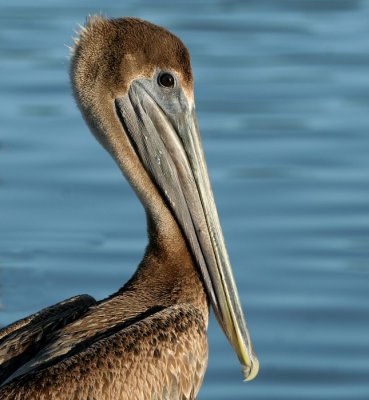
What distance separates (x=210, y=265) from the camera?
721 centimetres

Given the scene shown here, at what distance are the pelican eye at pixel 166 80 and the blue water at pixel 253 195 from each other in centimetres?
253

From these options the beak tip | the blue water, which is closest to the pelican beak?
the beak tip

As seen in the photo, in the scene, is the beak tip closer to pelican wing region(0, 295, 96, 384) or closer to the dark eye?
pelican wing region(0, 295, 96, 384)

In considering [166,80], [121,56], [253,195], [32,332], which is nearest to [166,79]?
[166,80]

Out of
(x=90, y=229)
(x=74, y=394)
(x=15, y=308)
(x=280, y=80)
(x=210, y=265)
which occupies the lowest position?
(x=74, y=394)

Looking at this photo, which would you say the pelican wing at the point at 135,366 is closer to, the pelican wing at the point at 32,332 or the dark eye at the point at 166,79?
the pelican wing at the point at 32,332

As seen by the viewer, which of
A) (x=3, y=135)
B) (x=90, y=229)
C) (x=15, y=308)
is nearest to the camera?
(x=15, y=308)

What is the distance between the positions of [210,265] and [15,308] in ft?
10.3

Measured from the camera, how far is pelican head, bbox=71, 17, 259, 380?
718cm

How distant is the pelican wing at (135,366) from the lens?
6.42m

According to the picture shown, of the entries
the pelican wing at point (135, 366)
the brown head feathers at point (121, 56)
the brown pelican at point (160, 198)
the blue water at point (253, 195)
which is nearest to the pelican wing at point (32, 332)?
the brown pelican at point (160, 198)

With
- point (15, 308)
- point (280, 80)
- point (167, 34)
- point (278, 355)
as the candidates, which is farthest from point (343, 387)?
point (280, 80)

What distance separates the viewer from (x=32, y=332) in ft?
22.4

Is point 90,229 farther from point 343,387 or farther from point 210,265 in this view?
point 210,265
